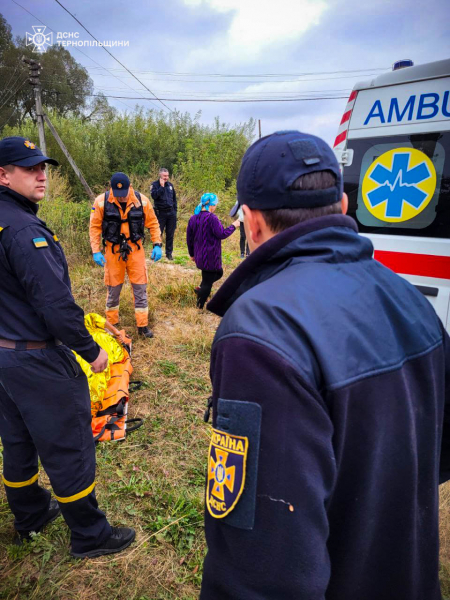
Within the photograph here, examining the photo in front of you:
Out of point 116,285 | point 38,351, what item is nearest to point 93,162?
point 116,285

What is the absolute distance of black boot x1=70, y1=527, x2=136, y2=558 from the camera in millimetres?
2010

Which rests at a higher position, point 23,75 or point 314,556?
point 23,75

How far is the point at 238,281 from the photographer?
0.82m

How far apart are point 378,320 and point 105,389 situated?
2.79 metres

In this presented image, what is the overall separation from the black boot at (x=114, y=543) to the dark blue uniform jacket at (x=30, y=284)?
1158 millimetres

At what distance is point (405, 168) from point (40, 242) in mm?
2391

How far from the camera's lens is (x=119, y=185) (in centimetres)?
424

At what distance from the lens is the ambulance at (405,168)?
7.86 ft

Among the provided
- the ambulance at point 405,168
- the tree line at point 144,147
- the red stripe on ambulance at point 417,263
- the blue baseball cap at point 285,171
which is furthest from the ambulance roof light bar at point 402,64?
the tree line at point 144,147

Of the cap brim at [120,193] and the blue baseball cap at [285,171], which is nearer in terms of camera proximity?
the blue baseball cap at [285,171]

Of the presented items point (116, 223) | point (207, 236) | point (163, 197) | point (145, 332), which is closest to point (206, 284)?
point (207, 236)

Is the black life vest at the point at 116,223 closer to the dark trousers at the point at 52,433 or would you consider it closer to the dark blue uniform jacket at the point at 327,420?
the dark trousers at the point at 52,433

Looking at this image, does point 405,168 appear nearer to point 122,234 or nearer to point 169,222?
point 122,234

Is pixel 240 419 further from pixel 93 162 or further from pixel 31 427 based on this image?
pixel 93 162
